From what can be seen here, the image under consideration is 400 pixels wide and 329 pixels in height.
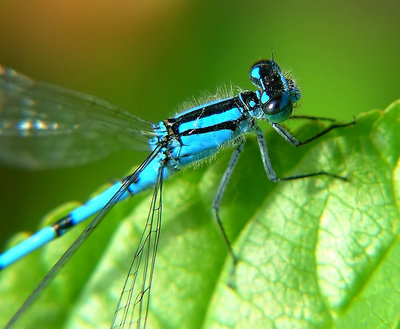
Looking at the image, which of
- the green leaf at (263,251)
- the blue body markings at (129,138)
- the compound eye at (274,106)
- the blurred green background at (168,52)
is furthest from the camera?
the blurred green background at (168,52)

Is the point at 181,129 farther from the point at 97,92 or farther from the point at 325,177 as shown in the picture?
the point at 97,92

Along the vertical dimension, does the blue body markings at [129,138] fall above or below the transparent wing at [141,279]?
above

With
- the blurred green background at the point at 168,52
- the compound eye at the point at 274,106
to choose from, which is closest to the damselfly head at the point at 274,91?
the compound eye at the point at 274,106

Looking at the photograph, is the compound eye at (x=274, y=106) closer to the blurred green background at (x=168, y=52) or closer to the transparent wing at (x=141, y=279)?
the transparent wing at (x=141, y=279)

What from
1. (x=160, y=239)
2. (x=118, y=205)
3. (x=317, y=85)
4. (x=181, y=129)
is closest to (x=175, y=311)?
(x=160, y=239)

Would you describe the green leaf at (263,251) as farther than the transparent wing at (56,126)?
No

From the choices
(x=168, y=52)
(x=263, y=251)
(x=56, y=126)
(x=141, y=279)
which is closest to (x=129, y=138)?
(x=56, y=126)
